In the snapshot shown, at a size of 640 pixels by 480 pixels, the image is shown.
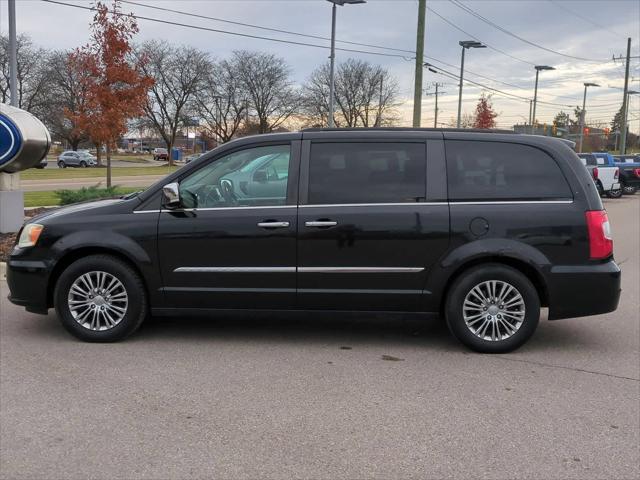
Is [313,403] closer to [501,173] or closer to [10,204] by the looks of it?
[501,173]

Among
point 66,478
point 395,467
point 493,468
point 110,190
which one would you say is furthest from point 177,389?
point 110,190

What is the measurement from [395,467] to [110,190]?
1306cm

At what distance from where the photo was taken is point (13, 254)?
5332mm

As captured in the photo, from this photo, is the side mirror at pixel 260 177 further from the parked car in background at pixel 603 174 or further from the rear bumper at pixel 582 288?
the parked car in background at pixel 603 174

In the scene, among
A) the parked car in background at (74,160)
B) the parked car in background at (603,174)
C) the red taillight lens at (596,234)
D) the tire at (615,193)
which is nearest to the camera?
the red taillight lens at (596,234)

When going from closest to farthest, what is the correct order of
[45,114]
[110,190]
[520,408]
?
[520,408] < [110,190] < [45,114]

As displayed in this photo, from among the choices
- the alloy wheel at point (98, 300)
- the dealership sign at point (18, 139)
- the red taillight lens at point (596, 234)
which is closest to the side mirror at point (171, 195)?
the alloy wheel at point (98, 300)

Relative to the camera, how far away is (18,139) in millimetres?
9938

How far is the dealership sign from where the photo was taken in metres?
9.91

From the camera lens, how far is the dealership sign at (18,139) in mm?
9906

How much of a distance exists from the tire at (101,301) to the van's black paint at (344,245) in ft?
0.33

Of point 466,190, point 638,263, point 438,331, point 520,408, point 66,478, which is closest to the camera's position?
point 66,478

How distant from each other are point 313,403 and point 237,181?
206 centimetres

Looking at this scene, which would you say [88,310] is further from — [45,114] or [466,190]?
[45,114]
